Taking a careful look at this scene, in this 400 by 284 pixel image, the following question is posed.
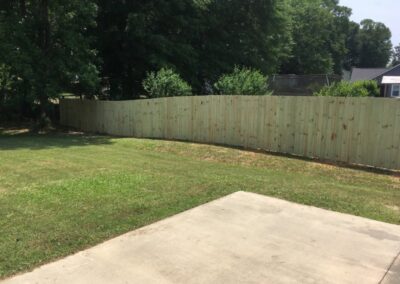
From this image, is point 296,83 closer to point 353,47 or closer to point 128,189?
point 128,189

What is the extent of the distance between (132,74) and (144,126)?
701 centimetres

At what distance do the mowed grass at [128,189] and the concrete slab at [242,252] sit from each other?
12.5 inches

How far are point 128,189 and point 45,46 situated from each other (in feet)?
37.8

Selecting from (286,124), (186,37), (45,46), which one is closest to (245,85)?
(286,124)

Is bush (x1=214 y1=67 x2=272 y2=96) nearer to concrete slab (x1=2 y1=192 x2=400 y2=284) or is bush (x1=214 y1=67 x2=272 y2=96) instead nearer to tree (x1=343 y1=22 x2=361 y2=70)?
concrete slab (x1=2 y1=192 x2=400 y2=284)

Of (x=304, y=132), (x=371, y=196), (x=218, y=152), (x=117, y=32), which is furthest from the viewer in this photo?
(x=117, y=32)

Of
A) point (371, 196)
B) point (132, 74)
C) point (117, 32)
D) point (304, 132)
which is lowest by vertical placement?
point (371, 196)

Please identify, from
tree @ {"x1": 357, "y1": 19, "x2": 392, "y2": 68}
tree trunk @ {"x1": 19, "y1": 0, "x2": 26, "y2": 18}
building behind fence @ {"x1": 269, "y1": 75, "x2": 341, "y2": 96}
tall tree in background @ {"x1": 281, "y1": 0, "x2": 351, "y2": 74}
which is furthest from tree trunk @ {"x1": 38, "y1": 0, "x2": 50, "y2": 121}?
tree @ {"x1": 357, "y1": 19, "x2": 392, "y2": 68}

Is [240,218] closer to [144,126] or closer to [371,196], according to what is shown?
[371,196]

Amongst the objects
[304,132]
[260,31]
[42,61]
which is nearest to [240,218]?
[304,132]

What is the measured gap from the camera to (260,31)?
72.2 ft

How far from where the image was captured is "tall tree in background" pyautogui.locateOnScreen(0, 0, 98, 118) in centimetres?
1467

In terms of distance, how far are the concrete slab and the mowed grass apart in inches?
12.5

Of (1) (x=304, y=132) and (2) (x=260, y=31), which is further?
(2) (x=260, y=31)
